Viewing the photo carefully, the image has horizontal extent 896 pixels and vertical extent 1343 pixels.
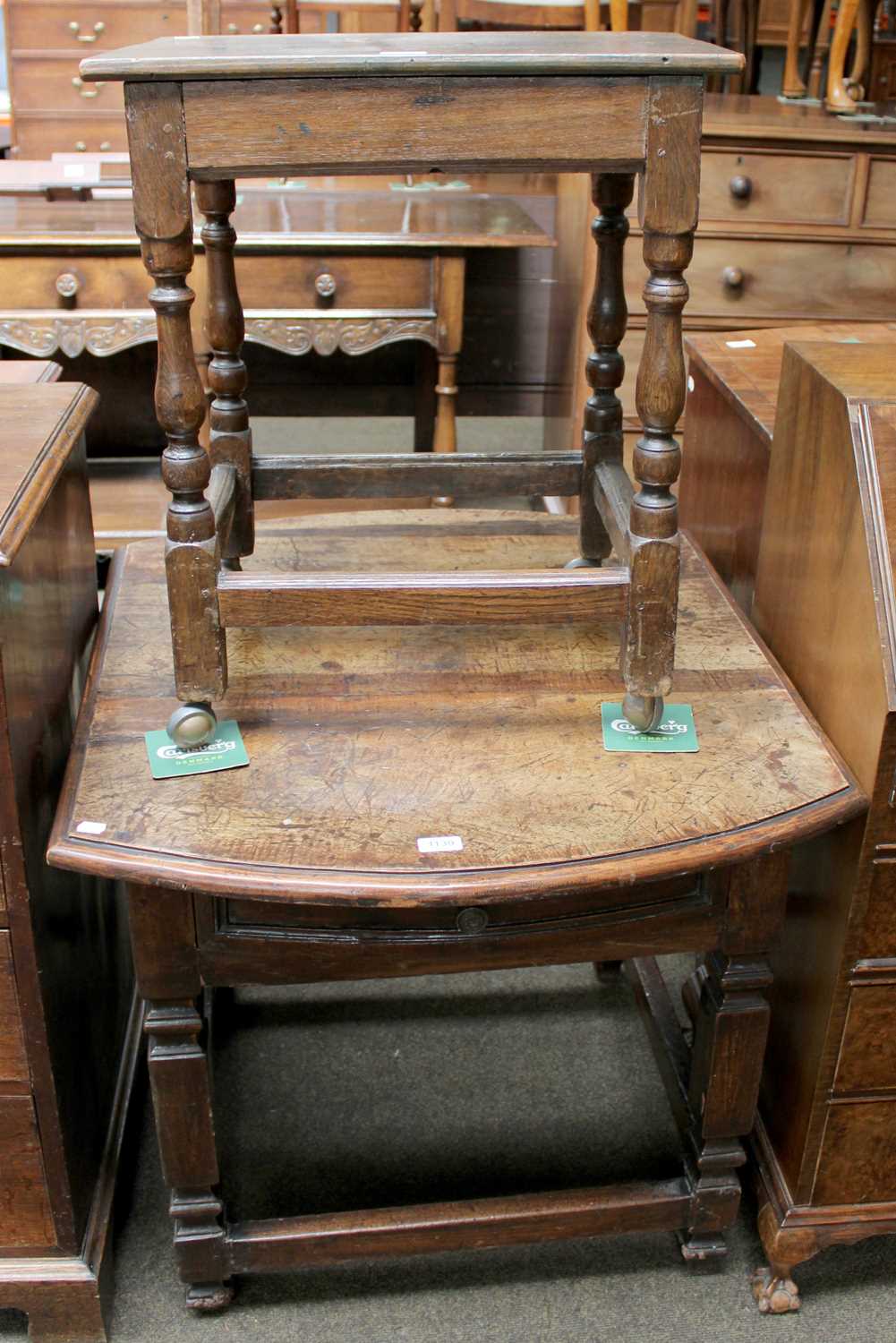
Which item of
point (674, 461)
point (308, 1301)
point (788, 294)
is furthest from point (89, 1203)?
point (788, 294)

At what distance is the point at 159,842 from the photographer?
1.15 m

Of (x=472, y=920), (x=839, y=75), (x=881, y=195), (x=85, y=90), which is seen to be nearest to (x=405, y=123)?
(x=472, y=920)

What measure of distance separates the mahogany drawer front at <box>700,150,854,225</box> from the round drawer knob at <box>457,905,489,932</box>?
1965 millimetres

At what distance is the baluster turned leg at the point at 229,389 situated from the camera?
1.55m

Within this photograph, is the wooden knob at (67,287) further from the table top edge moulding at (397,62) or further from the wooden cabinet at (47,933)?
the table top edge moulding at (397,62)

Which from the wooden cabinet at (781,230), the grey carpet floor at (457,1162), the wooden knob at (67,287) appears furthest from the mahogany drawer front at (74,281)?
the grey carpet floor at (457,1162)

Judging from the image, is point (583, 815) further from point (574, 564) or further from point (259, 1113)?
point (259, 1113)

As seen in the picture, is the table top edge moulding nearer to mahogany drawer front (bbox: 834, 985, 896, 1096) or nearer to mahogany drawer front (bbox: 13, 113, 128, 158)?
mahogany drawer front (bbox: 834, 985, 896, 1096)

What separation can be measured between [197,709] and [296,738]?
0.10 m

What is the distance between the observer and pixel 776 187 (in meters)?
2.72

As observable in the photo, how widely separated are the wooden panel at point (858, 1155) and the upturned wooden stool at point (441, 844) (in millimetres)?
89

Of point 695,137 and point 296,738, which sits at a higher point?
point 695,137

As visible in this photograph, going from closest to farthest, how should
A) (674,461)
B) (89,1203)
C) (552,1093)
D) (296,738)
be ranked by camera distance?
1. (674,461)
2. (296,738)
3. (89,1203)
4. (552,1093)

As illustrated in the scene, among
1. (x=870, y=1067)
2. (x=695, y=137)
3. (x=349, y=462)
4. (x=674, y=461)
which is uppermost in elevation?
(x=695, y=137)
